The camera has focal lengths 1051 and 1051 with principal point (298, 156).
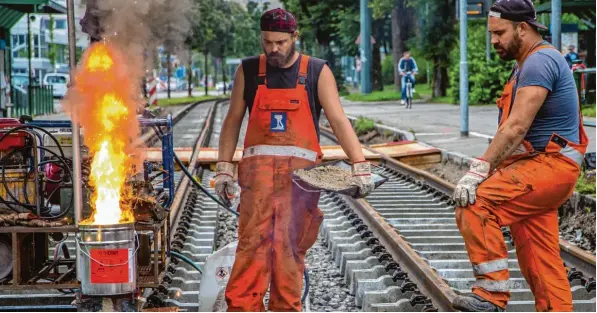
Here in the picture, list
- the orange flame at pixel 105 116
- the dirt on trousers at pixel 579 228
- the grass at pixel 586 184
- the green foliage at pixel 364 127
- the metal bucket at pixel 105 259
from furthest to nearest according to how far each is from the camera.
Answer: the green foliage at pixel 364 127
the grass at pixel 586 184
the dirt on trousers at pixel 579 228
the orange flame at pixel 105 116
the metal bucket at pixel 105 259

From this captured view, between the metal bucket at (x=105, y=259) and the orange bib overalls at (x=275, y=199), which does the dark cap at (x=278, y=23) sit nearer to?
the orange bib overalls at (x=275, y=199)

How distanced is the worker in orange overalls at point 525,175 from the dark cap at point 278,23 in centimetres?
112

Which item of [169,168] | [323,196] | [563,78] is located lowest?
[323,196]

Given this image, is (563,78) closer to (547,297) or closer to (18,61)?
Answer: (547,297)

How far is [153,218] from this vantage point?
6.73 metres

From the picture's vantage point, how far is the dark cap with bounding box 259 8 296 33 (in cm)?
574

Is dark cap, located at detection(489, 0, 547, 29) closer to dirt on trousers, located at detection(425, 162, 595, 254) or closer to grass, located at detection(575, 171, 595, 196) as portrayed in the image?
dirt on trousers, located at detection(425, 162, 595, 254)

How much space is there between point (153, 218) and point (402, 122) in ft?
67.9

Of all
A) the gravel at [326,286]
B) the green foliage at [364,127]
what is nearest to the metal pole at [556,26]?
the gravel at [326,286]

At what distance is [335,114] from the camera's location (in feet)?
19.4

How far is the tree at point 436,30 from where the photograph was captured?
39.8 meters

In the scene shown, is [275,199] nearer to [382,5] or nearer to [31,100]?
[31,100]

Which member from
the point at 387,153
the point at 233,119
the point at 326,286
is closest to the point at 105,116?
the point at 233,119

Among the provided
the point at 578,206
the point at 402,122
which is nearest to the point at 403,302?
the point at 578,206
